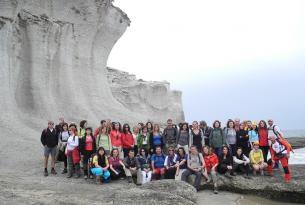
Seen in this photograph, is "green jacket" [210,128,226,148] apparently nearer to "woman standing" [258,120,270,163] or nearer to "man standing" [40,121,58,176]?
"woman standing" [258,120,270,163]

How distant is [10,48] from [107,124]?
7227 mm

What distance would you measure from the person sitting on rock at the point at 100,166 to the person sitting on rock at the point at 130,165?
51cm

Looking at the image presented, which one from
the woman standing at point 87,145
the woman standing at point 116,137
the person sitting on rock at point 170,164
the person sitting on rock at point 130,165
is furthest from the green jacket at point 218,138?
the woman standing at point 87,145

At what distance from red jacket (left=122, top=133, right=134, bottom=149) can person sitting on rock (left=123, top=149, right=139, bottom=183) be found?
0.39m

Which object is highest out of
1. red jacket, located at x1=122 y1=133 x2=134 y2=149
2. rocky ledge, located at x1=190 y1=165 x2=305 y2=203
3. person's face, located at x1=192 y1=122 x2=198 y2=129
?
person's face, located at x1=192 y1=122 x2=198 y2=129

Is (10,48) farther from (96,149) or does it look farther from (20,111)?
(96,149)

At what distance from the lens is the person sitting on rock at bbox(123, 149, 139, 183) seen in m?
10.0

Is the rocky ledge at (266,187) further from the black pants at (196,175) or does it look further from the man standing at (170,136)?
the man standing at (170,136)

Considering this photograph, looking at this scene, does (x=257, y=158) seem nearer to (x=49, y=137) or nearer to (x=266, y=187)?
(x=266, y=187)

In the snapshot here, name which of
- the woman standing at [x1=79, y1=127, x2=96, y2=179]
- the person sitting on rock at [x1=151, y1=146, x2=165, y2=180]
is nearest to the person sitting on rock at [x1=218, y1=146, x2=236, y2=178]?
the person sitting on rock at [x1=151, y1=146, x2=165, y2=180]

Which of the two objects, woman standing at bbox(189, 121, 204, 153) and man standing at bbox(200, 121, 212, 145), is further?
man standing at bbox(200, 121, 212, 145)

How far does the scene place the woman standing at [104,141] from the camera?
10273mm

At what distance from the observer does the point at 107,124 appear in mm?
10492

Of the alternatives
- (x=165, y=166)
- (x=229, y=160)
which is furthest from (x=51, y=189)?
(x=229, y=160)
